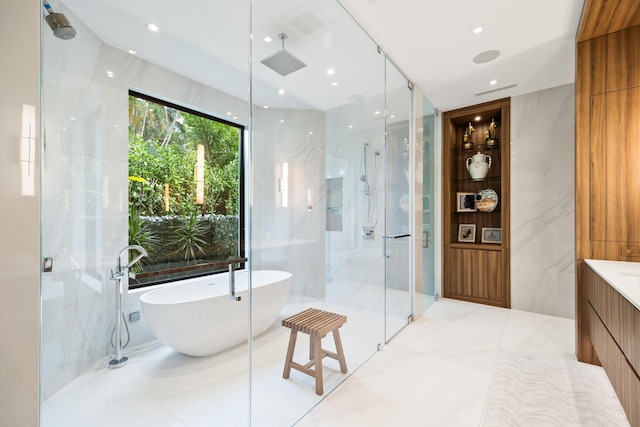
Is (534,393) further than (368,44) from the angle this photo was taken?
No

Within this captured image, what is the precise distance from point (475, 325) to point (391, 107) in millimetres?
2601

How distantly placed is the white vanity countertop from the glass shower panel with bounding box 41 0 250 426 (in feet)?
6.54

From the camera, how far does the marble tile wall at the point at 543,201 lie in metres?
3.46

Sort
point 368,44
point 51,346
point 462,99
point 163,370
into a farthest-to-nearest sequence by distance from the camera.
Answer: point 462,99 → point 368,44 → point 163,370 → point 51,346

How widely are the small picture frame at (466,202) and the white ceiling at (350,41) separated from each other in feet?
4.65

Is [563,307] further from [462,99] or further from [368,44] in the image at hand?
[368,44]

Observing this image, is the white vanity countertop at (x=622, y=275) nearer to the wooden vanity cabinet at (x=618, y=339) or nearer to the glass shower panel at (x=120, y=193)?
the wooden vanity cabinet at (x=618, y=339)

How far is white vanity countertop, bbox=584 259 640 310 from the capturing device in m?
1.45

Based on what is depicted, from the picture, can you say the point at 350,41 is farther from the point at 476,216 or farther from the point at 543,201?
the point at 476,216

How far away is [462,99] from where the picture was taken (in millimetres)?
3846

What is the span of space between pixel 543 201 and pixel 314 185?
3.24 m

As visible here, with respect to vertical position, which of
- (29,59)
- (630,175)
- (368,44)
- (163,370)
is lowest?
(163,370)

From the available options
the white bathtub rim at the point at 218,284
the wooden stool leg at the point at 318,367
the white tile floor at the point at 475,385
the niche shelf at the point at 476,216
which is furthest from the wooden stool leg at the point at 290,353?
the niche shelf at the point at 476,216

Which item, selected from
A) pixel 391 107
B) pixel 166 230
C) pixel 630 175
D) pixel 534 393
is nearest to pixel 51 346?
pixel 166 230
